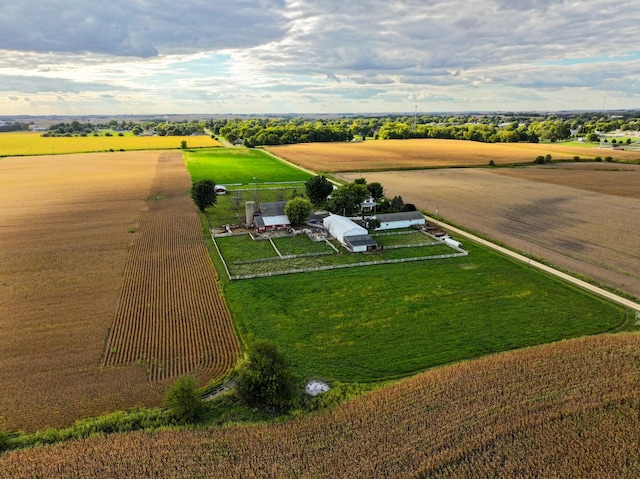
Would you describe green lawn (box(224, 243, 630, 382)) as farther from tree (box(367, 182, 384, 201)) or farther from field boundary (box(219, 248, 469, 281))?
tree (box(367, 182, 384, 201))

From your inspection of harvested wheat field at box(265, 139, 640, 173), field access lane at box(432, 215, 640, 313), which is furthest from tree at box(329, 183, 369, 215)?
harvested wheat field at box(265, 139, 640, 173)

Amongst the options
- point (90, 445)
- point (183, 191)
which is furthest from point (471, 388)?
point (183, 191)

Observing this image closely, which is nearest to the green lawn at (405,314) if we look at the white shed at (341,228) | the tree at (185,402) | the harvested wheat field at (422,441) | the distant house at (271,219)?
the harvested wheat field at (422,441)

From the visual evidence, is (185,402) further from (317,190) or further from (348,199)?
(317,190)

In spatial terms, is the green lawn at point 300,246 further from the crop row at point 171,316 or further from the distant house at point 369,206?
the distant house at point 369,206

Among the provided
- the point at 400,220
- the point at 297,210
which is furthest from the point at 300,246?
the point at 400,220
